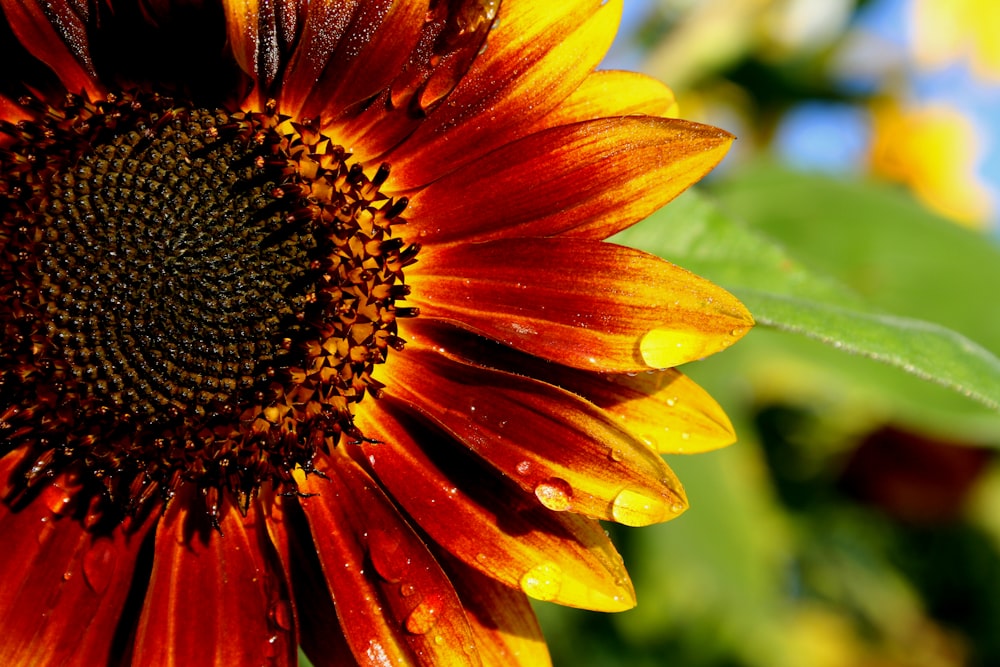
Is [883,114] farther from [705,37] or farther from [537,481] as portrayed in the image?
[537,481]

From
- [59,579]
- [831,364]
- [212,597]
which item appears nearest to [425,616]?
[212,597]

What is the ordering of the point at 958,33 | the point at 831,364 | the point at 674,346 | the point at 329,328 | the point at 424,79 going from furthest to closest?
the point at 958,33 → the point at 831,364 → the point at 329,328 → the point at 424,79 → the point at 674,346

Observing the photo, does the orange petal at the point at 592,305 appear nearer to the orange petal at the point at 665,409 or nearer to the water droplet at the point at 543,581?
the orange petal at the point at 665,409

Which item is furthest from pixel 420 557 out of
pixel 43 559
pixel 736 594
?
pixel 736 594

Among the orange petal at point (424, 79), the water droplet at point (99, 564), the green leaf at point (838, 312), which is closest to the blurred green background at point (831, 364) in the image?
the green leaf at point (838, 312)

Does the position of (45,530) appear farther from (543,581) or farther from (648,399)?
(648,399)

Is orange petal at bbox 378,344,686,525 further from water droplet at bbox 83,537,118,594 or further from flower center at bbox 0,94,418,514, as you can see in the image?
water droplet at bbox 83,537,118,594
